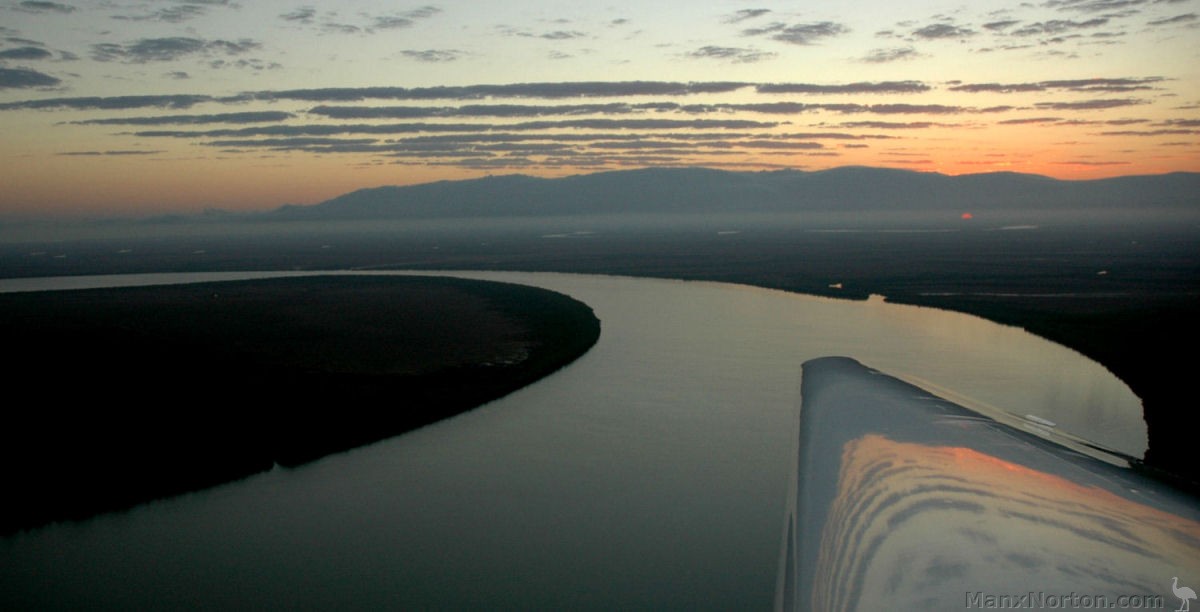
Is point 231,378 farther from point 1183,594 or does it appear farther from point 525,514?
point 1183,594

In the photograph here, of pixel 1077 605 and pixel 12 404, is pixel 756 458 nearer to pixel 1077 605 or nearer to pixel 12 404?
pixel 1077 605

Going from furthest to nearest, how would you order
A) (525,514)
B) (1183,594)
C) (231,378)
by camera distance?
(231,378) → (525,514) → (1183,594)

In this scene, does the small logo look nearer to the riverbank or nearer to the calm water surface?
the calm water surface

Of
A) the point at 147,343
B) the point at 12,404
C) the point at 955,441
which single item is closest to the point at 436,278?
the point at 147,343

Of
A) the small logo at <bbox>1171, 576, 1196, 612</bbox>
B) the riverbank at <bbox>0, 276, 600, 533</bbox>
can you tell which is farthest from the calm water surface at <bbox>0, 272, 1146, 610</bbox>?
the small logo at <bbox>1171, 576, 1196, 612</bbox>

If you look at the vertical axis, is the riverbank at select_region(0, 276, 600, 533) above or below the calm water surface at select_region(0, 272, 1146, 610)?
above

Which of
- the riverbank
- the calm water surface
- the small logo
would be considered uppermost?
Result: the small logo

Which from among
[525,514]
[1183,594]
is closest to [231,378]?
[525,514]
